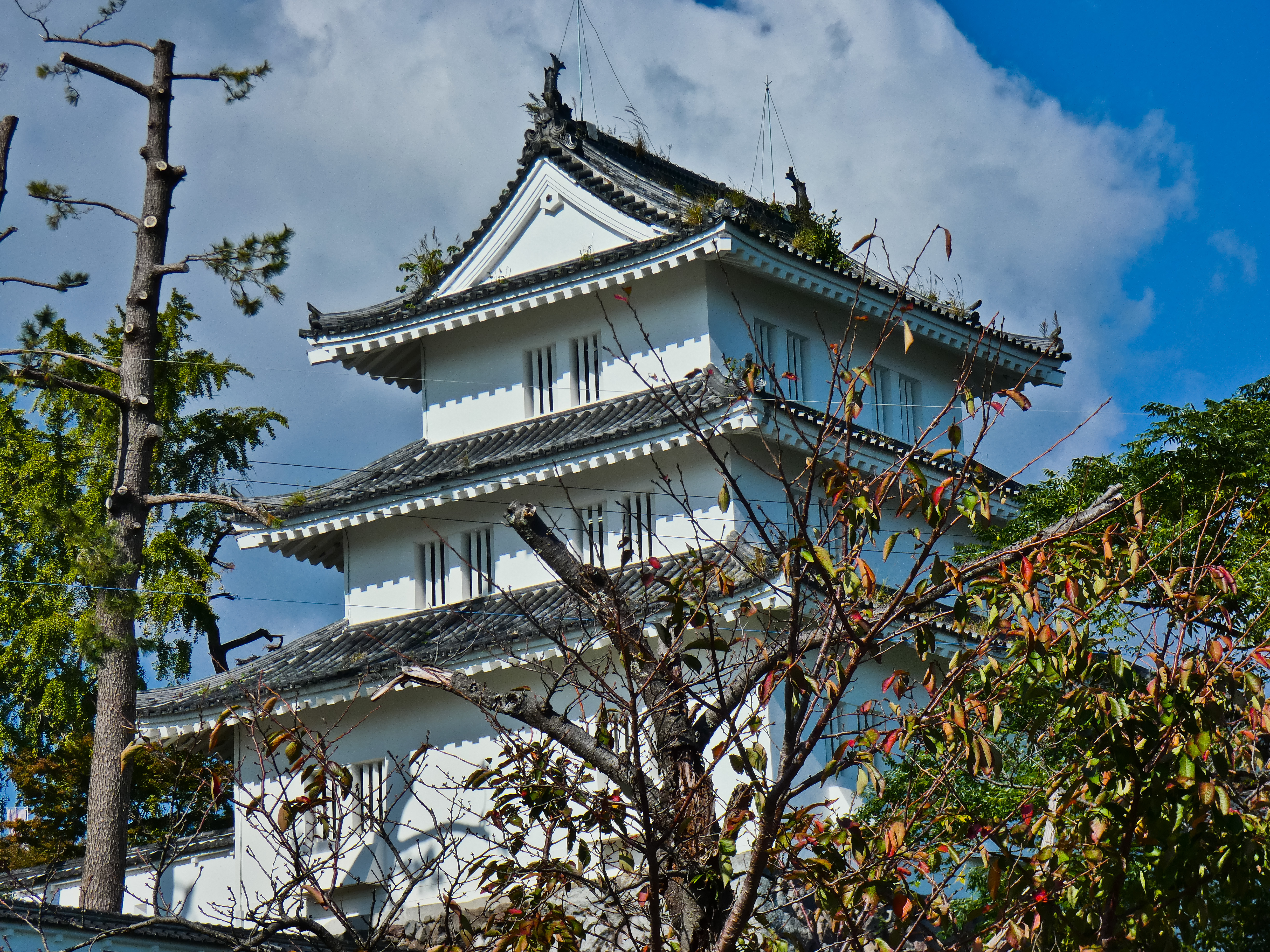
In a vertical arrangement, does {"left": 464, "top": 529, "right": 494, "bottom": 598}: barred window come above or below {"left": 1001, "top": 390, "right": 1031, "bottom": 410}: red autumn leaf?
above

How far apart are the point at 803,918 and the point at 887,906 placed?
139cm

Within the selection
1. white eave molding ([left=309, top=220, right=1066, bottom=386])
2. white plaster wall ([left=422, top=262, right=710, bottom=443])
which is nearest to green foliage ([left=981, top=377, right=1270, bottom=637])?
white eave molding ([left=309, top=220, right=1066, bottom=386])

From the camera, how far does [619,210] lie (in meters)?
18.5

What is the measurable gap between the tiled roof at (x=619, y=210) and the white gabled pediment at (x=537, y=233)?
0.09m

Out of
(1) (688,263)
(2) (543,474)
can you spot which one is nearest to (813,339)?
(1) (688,263)

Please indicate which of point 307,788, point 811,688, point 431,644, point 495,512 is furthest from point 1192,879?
point 495,512

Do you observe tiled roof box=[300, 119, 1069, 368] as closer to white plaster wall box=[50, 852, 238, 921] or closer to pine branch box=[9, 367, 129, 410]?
pine branch box=[9, 367, 129, 410]

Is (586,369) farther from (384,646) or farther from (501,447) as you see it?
(384,646)

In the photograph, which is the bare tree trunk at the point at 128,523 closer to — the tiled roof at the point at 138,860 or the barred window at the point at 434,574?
the tiled roof at the point at 138,860

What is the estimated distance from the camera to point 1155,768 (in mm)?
5945

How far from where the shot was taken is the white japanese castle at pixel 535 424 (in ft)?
54.7

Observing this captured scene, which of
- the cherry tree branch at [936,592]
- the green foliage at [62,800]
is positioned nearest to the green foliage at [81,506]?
the green foliage at [62,800]

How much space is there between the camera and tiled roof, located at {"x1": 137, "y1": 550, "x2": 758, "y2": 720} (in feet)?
51.5

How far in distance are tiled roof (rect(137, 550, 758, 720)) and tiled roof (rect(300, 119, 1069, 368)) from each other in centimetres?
391
